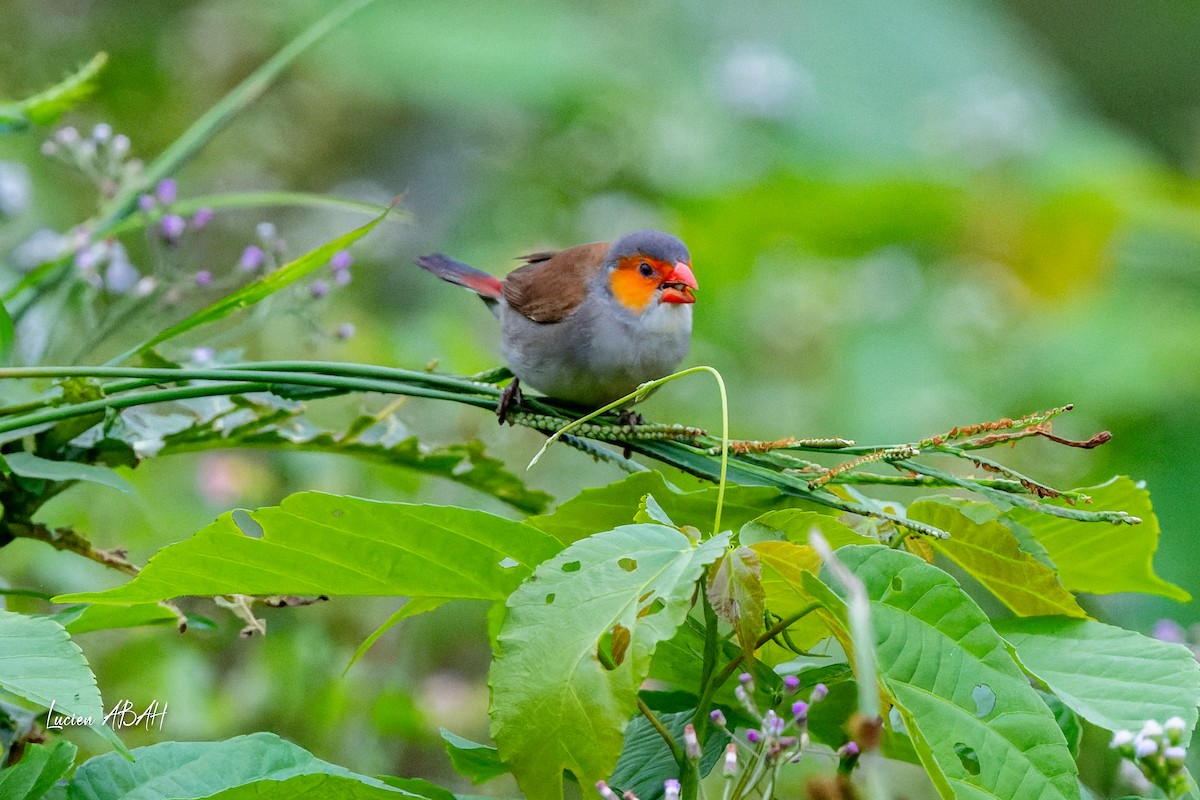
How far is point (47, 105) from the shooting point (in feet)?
5.57

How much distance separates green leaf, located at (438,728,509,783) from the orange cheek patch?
4.50ft

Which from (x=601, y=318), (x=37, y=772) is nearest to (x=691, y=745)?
(x=37, y=772)

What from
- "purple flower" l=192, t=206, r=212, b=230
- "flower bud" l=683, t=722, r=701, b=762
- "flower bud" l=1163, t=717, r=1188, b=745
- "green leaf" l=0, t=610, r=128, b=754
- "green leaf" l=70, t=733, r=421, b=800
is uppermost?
"purple flower" l=192, t=206, r=212, b=230

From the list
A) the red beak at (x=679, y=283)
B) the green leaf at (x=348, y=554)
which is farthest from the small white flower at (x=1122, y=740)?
the red beak at (x=679, y=283)

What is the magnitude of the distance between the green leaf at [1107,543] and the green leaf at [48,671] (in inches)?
38.6

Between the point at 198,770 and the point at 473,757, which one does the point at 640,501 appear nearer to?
the point at 473,757

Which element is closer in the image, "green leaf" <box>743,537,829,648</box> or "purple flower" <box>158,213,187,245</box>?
"green leaf" <box>743,537,829,648</box>

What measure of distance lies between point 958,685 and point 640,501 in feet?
1.20

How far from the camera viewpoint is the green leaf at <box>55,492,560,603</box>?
1.12 m

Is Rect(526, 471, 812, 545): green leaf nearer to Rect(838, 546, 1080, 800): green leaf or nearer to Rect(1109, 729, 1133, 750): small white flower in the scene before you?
Rect(838, 546, 1080, 800): green leaf

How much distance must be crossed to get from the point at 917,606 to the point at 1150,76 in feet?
34.9

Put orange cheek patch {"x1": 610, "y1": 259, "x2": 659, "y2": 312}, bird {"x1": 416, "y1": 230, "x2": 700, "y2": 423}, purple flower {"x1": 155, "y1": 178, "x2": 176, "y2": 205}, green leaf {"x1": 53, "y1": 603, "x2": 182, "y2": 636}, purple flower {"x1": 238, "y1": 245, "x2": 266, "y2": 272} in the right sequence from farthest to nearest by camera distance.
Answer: orange cheek patch {"x1": 610, "y1": 259, "x2": 659, "y2": 312}, bird {"x1": 416, "y1": 230, "x2": 700, "y2": 423}, purple flower {"x1": 238, "y1": 245, "x2": 266, "y2": 272}, purple flower {"x1": 155, "y1": 178, "x2": 176, "y2": 205}, green leaf {"x1": 53, "y1": 603, "x2": 182, "y2": 636}

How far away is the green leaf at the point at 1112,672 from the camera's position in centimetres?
117

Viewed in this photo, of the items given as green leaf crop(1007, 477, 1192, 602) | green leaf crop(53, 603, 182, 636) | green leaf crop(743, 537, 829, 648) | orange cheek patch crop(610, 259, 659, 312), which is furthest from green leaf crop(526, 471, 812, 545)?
orange cheek patch crop(610, 259, 659, 312)
